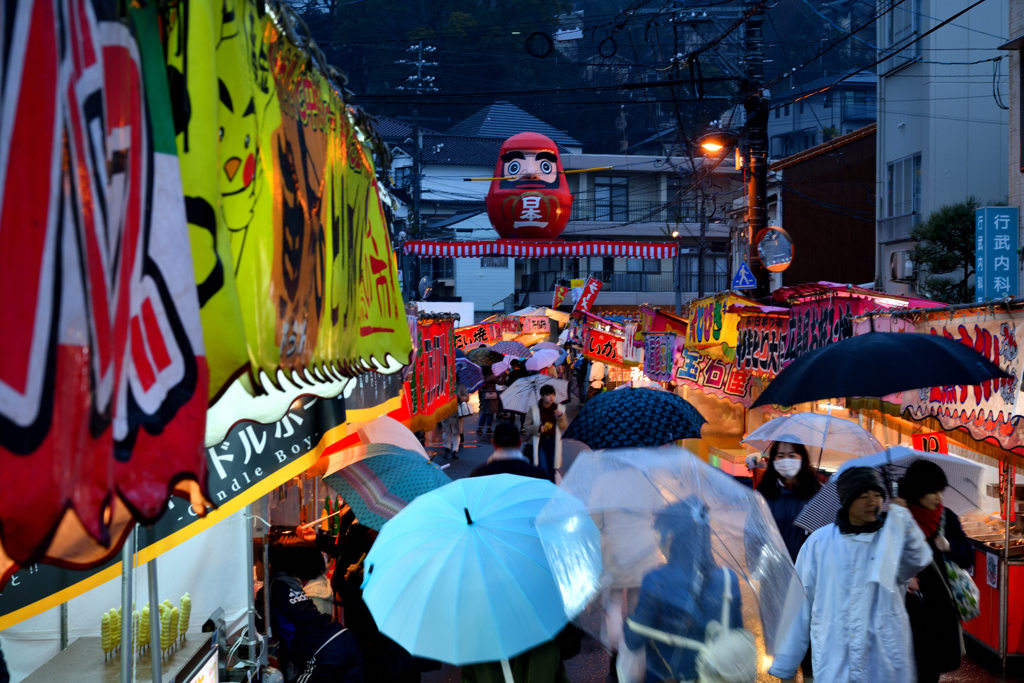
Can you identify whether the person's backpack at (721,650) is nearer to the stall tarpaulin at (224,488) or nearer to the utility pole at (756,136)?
the stall tarpaulin at (224,488)

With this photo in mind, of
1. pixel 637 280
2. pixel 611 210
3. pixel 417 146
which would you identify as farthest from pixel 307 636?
pixel 611 210

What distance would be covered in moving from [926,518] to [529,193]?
2688 cm

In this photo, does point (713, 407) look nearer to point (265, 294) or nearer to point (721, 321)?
point (721, 321)

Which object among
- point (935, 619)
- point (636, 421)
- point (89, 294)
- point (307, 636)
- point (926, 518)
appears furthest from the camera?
point (636, 421)

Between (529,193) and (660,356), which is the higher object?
(529,193)

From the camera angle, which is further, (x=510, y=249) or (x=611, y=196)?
(x=611, y=196)

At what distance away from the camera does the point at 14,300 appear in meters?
1.25

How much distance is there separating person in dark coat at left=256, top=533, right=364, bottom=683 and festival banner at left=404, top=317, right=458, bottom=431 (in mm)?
4183

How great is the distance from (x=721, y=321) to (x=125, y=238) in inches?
476

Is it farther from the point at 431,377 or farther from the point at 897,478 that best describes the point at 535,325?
the point at 897,478

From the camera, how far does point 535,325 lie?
3741 cm

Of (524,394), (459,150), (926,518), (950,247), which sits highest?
(459,150)

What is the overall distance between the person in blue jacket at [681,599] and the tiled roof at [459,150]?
49.2 m

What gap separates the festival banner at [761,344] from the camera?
10.7 meters
